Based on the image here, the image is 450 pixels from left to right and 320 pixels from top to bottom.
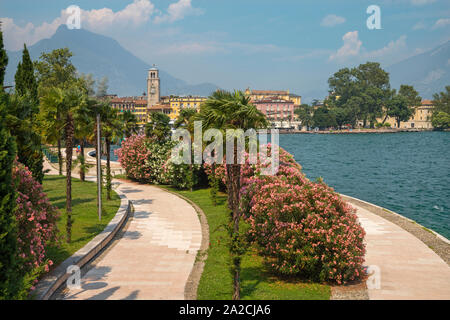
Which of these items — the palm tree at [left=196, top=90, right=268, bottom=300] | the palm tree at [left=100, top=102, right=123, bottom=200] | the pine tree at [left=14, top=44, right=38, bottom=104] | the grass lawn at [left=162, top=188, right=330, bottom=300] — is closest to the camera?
the grass lawn at [left=162, top=188, right=330, bottom=300]

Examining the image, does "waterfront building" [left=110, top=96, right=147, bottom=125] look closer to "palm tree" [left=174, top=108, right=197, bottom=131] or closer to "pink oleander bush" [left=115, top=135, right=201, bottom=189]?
"pink oleander bush" [left=115, top=135, right=201, bottom=189]

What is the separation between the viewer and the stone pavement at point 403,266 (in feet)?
34.6

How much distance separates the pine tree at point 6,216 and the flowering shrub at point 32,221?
2.63 feet

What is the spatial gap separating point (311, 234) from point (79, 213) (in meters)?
11.7

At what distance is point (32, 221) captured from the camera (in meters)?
10.2

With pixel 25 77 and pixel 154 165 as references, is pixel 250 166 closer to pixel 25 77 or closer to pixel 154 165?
pixel 154 165

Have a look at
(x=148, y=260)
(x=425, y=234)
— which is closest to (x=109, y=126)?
(x=148, y=260)

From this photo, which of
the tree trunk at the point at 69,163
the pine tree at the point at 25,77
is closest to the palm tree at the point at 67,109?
the tree trunk at the point at 69,163

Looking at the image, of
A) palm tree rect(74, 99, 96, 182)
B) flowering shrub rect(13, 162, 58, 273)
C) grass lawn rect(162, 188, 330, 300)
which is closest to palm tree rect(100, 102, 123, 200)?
palm tree rect(74, 99, 96, 182)

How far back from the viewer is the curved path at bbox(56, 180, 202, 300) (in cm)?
1033

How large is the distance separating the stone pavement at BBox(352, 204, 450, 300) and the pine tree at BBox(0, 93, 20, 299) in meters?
8.20

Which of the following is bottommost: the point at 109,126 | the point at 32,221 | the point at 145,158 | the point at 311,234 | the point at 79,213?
the point at 79,213

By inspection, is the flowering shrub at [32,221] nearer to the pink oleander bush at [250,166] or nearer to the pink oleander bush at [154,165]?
the pink oleander bush at [250,166]
